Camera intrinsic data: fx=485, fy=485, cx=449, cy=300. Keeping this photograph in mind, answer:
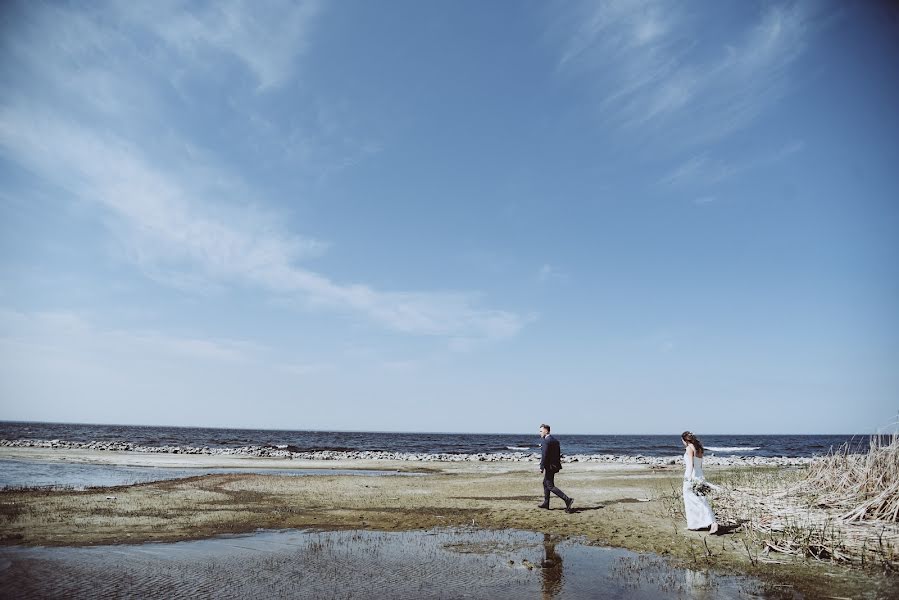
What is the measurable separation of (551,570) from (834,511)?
709 centimetres

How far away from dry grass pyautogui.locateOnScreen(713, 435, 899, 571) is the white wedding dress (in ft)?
2.51

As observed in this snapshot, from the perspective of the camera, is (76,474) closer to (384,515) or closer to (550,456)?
(384,515)

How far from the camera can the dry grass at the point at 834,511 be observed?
29.9 feet

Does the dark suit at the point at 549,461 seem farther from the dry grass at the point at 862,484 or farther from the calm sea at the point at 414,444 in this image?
the calm sea at the point at 414,444

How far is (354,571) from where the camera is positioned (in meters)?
8.64

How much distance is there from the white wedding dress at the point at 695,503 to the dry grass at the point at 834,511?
77 centimetres

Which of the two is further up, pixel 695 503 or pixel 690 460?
pixel 690 460

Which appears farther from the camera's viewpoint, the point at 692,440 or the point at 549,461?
the point at 549,461

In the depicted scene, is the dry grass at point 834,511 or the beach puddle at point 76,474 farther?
the beach puddle at point 76,474

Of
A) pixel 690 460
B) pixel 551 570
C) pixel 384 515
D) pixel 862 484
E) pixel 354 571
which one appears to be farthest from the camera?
pixel 384 515

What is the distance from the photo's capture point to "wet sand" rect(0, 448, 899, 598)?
30.0 feet

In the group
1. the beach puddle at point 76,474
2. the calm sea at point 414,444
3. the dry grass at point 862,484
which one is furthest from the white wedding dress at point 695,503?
the calm sea at point 414,444

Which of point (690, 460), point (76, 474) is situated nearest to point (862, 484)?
point (690, 460)

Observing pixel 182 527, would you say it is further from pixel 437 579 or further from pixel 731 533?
pixel 731 533
